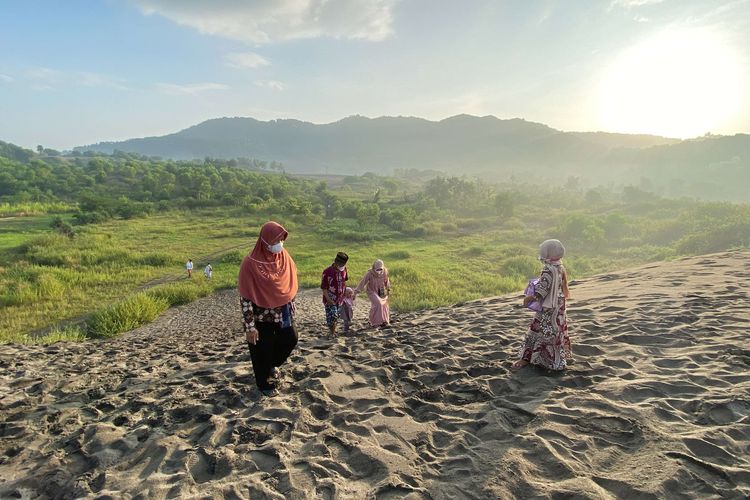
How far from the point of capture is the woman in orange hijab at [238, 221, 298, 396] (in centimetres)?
387

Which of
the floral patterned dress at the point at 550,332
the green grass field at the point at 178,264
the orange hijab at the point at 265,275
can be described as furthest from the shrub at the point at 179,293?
the floral patterned dress at the point at 550,332

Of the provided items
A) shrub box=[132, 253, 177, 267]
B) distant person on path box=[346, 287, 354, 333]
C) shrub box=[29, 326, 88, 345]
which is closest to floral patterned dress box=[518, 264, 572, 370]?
distant person on path box=[346, 287, 354, 333]

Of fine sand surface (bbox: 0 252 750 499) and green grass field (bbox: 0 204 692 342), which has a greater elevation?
fine sand surface (bbox: 0 252 750 499)

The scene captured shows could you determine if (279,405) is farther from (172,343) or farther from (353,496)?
(172,343)

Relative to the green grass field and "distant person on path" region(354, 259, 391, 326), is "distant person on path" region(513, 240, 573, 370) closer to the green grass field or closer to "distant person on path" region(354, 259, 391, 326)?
"distant person on path" region(354, 259, 391, 326)

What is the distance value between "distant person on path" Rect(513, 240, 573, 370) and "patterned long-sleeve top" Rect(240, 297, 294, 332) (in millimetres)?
2384

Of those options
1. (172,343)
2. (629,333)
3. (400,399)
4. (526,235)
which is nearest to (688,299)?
(629,333)

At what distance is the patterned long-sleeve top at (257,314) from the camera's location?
388cm

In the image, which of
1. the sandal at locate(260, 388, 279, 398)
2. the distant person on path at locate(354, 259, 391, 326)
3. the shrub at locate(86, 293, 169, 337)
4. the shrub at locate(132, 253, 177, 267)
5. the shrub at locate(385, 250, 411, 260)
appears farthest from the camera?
the shrub at locate(385, 250, 411, 260)

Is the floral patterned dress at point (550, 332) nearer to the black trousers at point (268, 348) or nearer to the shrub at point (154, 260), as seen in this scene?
the black trousers at point (268, 348)

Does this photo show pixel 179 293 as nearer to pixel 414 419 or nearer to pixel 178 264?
pixel 178 264

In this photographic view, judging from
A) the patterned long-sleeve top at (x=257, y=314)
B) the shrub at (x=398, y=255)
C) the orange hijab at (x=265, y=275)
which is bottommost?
the shrub at (x=398, y=255)

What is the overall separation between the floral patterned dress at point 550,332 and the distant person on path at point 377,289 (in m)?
3.13

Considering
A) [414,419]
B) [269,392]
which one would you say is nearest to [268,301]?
[269,392]
